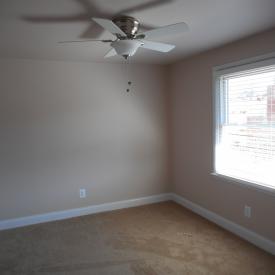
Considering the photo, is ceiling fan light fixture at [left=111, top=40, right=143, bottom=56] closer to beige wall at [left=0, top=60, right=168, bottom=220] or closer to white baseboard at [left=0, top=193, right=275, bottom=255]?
beige wall at [left=0, top=60, right=168, bottom=220]

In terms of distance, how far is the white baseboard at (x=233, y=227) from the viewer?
9.10 ft

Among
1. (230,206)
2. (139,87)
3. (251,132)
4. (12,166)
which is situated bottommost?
(230,206)

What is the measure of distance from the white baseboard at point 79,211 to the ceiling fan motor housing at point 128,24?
2.66 meters

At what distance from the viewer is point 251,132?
9.73 ft

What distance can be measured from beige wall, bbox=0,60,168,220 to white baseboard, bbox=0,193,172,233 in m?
0.08

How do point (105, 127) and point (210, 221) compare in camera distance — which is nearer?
point (210, 221)

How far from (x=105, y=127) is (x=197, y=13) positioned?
2.25 meters

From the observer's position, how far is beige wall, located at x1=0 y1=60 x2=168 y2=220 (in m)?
3.51

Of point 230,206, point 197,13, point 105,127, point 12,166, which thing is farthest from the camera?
point 105,127

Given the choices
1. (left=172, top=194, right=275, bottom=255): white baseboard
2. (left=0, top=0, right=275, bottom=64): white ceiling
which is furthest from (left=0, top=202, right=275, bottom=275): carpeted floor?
(left=0, top=0, right=275, bottom=64): white ceiling

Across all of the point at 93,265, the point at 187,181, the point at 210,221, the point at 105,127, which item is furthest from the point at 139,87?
the point at 93,265

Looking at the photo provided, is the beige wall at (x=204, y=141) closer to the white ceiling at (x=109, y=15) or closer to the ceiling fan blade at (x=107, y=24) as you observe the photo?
the white ceiling at (x=109, y=15)

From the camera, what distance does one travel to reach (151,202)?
434 centimetres

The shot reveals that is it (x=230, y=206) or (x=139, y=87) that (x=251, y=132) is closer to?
(x=230, y=206)
